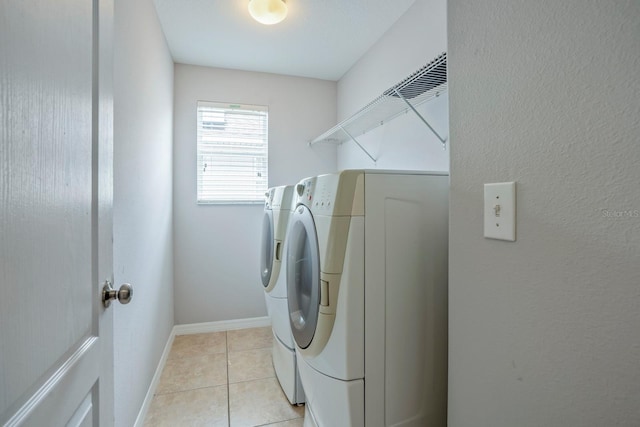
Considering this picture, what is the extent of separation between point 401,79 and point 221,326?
2589 mm

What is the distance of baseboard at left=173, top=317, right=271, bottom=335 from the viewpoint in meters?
2.65

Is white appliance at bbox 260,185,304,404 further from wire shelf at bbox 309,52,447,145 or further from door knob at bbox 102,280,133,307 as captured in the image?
door knob at bbox 102,280,133,307

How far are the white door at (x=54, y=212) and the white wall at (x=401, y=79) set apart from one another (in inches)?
57.2

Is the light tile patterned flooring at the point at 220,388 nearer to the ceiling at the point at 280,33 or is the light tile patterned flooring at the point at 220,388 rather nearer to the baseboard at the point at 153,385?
the baseboard at the point at 153,385

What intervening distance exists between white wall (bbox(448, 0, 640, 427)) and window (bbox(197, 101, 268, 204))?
2.31m

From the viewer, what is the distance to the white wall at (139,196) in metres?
1.29

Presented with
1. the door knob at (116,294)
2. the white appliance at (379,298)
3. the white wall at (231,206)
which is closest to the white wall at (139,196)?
the white wall at (231,206)

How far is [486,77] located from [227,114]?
99.6 inches

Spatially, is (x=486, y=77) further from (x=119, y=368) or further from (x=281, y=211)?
(x=119, y=368)

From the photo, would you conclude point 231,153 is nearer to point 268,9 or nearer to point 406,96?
point 268,9

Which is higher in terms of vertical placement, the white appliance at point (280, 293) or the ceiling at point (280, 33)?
the ceiling at point (280, 33)

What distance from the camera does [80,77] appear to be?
0.61m

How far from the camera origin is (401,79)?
1.95 metres

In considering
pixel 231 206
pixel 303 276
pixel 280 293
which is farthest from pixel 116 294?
pixel 231 206
